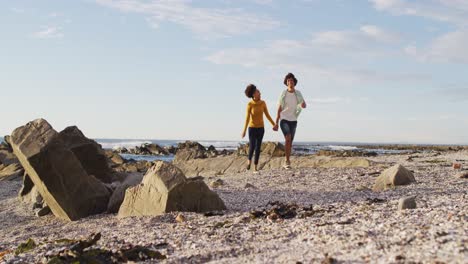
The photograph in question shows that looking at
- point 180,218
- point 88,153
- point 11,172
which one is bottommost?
point 11,172

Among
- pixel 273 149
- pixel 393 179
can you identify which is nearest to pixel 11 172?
pixel 273 149

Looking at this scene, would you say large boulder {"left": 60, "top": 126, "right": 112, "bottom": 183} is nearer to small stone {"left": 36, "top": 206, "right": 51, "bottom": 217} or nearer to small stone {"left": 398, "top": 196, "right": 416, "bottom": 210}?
small stone {"left": 36, "top": 206, "right": 51, "bottom": 217}

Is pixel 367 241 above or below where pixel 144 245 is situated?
above

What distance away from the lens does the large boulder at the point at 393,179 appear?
905 cm

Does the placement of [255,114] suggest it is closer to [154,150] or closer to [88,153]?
[88,153]

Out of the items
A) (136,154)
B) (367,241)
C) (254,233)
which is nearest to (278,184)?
(254,233)

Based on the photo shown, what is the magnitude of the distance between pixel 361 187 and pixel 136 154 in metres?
32.1

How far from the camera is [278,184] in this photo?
10.6 meters

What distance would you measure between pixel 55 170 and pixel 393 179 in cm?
574

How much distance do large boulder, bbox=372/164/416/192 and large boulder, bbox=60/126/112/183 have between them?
5435mm

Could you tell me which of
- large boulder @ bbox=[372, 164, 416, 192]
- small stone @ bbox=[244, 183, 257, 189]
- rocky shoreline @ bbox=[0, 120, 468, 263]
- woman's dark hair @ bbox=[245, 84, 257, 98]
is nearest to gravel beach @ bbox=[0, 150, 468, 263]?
rocky shoreline @ bbox=[0, 120, 468, 263]

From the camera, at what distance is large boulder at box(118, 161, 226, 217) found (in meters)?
7.15

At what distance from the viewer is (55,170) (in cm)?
832

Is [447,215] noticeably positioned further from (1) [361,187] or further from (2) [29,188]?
(2) [29,188]
